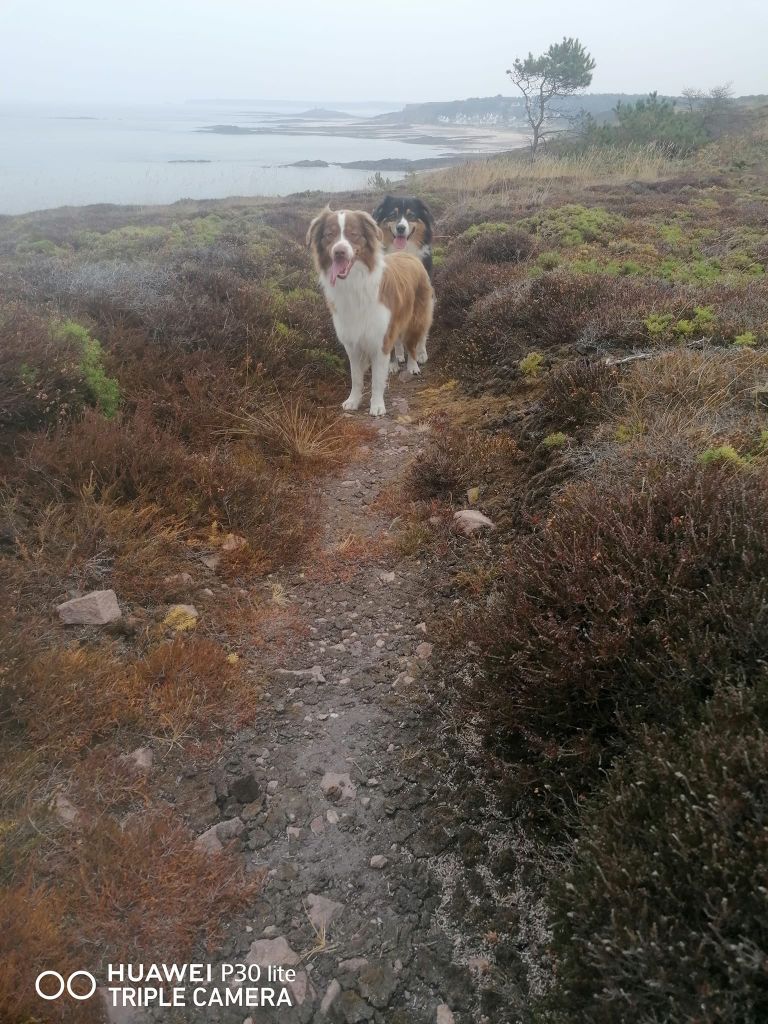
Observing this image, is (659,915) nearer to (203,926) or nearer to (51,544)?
(203,926)

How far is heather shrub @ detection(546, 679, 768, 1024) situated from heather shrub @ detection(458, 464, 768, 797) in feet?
Answer: 0.74

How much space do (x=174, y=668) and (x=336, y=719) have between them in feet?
2.85

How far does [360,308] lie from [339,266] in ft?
1.51

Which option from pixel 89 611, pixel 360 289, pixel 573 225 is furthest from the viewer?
pixel 573 225

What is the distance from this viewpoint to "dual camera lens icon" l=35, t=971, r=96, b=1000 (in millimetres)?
1707

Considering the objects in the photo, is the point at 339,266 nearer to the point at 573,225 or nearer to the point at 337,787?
the point at 337,787

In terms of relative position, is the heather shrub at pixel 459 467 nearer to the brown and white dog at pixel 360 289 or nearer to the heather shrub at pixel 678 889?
the brown and white dog at pixel 360 289

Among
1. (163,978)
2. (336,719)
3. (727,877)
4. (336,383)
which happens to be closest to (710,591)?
(727,877)

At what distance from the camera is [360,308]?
6.06 metres

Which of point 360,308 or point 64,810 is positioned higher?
point 360,308

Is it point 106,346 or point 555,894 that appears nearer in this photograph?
point 555,894

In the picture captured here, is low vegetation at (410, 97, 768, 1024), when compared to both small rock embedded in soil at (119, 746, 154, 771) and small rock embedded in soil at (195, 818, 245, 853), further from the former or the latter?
small rock embedded in soil at (119, 746, 154, 771)

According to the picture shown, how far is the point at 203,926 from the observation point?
2043 mm

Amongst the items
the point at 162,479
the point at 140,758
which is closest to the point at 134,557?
the point at 162,479
